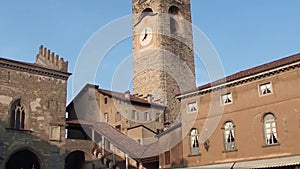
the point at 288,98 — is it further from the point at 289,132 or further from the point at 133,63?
the point at 133,63

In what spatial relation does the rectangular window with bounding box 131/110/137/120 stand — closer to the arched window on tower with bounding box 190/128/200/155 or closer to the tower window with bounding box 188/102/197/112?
the tower window with bounding box 188/102/197/112

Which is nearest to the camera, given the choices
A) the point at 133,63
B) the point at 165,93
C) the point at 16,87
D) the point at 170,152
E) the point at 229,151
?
the point at 229,151

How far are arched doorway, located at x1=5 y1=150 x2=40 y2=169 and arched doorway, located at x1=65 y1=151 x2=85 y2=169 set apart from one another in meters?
3.75

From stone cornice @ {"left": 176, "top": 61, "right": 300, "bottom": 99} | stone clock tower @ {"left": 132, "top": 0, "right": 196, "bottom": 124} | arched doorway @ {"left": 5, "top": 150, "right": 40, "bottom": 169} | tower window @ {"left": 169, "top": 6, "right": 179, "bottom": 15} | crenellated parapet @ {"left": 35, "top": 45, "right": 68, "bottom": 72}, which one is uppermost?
tower window @ {"left": 169, "top": 6, "right": 179, "bottom": 15}

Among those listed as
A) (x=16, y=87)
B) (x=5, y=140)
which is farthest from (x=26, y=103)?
(x=5, y=140)

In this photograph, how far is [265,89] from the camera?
2408cm

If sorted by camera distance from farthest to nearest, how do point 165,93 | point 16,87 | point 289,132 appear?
point 165,93
point 16,87
point 289,132

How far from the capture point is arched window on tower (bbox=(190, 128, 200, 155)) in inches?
1066

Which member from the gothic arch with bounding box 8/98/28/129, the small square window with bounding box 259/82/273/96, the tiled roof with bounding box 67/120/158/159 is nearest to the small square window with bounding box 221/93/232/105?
the small square window with bounding box 259/82/273/96

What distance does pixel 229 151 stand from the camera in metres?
25.1

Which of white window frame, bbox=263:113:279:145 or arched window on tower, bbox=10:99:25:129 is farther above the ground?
arched window on tower, bbox=10:99:25:129

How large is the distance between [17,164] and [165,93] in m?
20.0

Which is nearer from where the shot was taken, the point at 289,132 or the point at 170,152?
the point at 289,132

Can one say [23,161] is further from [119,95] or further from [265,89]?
[265,89]
